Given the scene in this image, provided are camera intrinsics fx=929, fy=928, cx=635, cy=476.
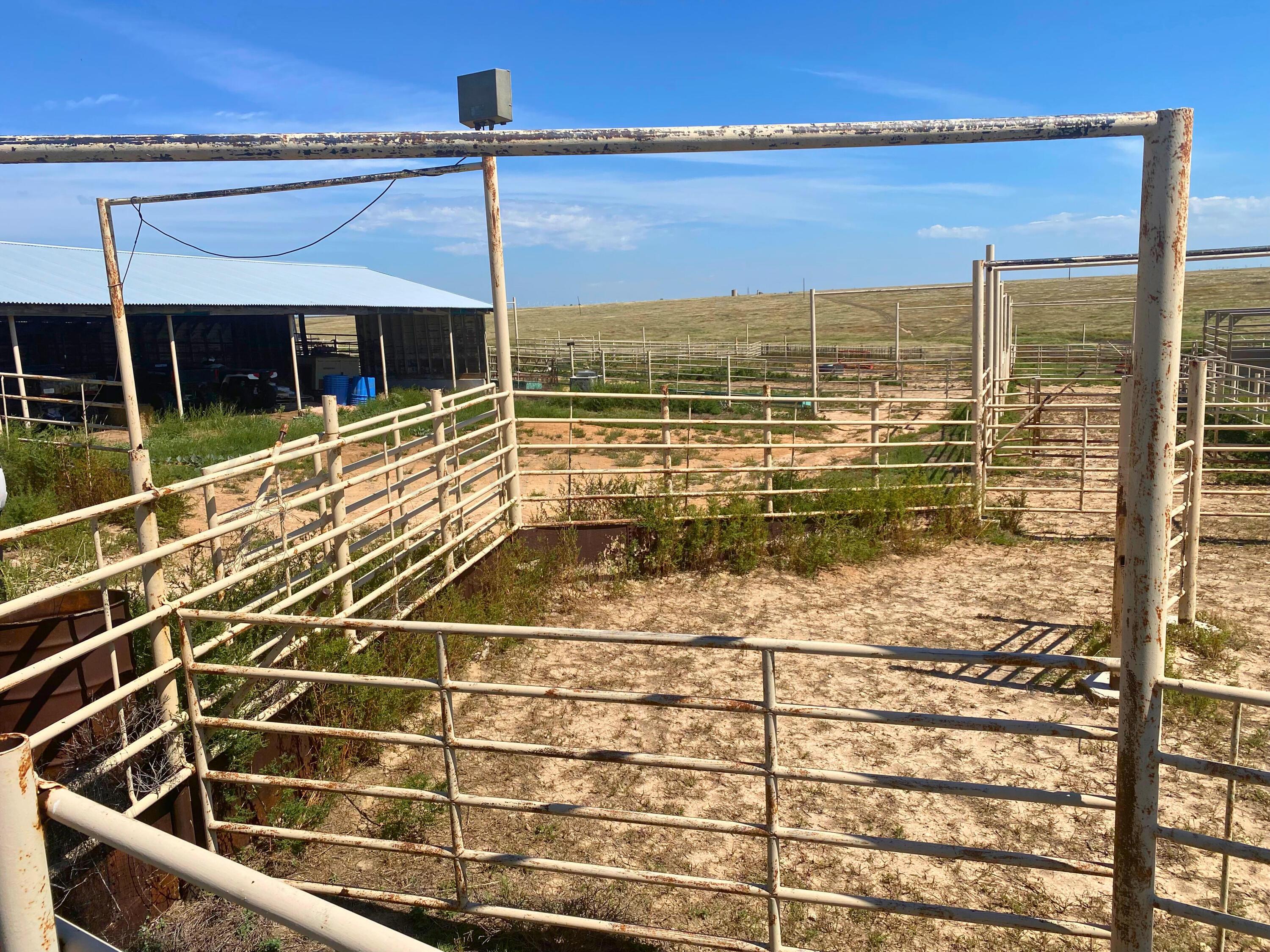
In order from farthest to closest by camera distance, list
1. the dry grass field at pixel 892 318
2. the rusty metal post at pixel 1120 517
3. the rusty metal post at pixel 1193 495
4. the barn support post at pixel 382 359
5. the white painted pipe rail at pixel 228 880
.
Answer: the dry grass field at pixel 892 318 → the barn support post at pixel 382 359 → the rusty metal post at pixel 1193 495 → the rusty metal post at pixel 1120 517 → the white painted pipe rail at pixel 228 880

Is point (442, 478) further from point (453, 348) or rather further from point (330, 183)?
point (453, 348)

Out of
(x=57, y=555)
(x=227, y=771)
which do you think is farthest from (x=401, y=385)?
(x=227, y=771)

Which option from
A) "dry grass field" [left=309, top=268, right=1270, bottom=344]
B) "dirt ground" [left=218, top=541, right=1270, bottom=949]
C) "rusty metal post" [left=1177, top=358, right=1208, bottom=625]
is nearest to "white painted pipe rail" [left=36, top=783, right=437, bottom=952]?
"dirt ground" [left=218, top=541, right=1270, bottom=949]

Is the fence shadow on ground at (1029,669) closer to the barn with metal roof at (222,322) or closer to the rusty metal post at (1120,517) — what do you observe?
the rusty metal post at (1120,517)

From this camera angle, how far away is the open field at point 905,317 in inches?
2576

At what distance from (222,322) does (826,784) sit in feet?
99.8

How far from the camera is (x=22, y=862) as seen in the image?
50.3 inches

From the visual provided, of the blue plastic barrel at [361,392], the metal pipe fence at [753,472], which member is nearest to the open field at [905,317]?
the blue plastic barrel at [361,392]

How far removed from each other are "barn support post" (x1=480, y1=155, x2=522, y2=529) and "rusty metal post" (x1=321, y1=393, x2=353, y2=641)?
2578 mm

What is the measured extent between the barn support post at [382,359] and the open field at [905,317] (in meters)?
30.6

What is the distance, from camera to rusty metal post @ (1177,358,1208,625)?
711 cm

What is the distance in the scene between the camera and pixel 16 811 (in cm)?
126

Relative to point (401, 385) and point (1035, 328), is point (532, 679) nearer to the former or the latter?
point (401, 385)

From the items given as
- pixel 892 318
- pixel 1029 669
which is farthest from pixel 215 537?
pixel 892 318
